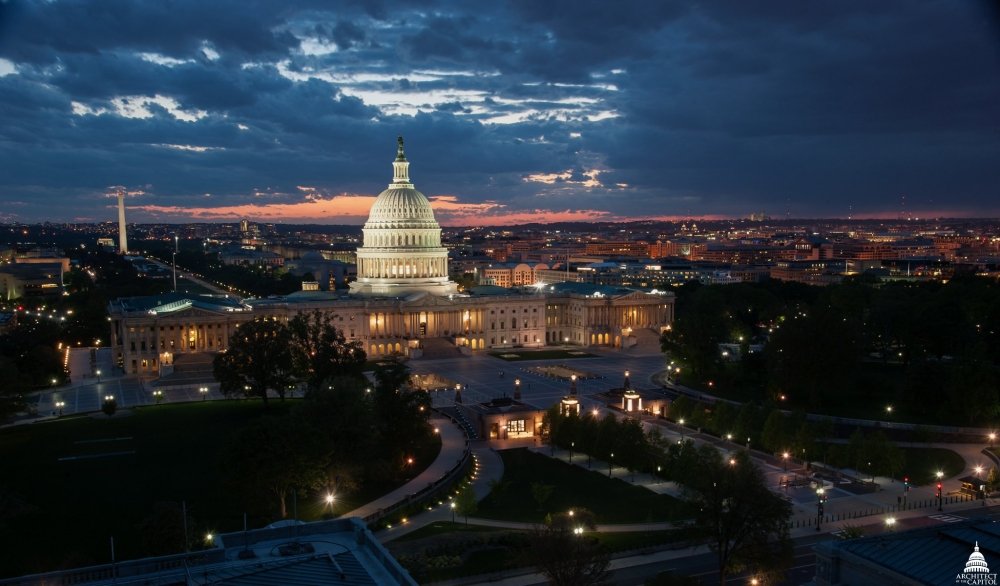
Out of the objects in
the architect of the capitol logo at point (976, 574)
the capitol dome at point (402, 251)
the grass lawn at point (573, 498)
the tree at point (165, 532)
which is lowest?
the grass lawn at point (573, 498)

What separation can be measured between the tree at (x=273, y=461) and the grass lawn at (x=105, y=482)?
5.78ft

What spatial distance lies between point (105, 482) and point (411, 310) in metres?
65.8

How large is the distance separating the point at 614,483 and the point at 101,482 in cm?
2986

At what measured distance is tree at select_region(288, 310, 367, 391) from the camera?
2694 inches

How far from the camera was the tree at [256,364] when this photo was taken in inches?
2768

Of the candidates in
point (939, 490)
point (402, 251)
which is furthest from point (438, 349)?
point (939, 490)

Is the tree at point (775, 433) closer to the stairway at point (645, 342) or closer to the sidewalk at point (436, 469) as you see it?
the sidewalk at point (436, 469)

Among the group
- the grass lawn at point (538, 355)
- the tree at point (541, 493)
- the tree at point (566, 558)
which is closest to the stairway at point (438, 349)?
the grass lawn at point (538, 355)

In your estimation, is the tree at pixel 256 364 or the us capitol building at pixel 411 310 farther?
the us capitol building at pixel 411 310

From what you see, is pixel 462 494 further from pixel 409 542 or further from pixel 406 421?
pixel 406 421

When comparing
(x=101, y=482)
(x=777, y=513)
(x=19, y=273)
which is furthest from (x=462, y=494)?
(x=19, y=273)

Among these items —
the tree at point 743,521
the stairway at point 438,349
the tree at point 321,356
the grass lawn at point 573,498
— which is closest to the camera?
the tree at point 743,521

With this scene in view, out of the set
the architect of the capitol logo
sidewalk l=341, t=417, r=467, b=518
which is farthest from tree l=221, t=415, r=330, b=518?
the architect of the capitol logo

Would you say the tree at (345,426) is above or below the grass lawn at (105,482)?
above
